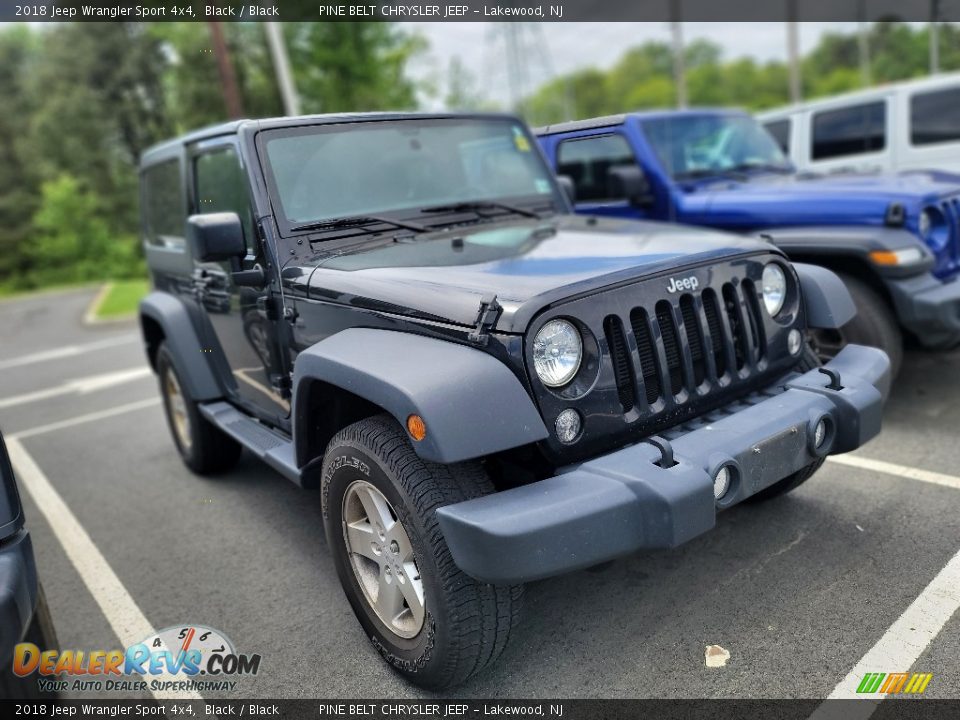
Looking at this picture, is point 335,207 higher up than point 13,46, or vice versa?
point 13,46

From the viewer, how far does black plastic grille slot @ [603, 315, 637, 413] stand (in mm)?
2443

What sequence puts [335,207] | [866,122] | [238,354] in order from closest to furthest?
[335,207] → [238,354] → [866,122]

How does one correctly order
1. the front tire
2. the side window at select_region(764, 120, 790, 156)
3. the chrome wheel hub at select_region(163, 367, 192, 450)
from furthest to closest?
1. the side window at select_region(764, 120, 790, 156)
2. the chrome wheel hub at select_region(163, 367, 192, 450)
3. the front tire

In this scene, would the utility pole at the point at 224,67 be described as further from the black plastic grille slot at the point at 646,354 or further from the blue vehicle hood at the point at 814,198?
the black plastic grille slot at the point at 646,354

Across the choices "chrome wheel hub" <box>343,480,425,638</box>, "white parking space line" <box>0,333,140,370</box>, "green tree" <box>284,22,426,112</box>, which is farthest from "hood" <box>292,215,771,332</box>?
"green tree" <box>284,22,426,112</box>

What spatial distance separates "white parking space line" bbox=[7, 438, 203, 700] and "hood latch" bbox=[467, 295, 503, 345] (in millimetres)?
1667

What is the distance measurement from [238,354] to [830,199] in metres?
3.62

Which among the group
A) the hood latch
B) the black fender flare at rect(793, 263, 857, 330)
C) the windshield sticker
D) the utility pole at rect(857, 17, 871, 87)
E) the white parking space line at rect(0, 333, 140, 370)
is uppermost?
the utility pole at rect(857, 17, 871, 87)

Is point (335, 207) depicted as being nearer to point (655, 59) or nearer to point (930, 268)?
point (930, 268)

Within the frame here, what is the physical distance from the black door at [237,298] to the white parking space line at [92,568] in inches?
41.5

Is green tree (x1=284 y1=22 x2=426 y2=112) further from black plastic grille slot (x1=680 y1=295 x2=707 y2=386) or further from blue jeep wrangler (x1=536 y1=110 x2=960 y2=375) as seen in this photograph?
black plastic grille slot (x1=680 y1=295 x2=707 y2=386)

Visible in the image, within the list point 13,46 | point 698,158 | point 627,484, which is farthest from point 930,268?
point 13,46

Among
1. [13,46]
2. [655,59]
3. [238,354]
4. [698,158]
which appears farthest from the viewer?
[655,59]

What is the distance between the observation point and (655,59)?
2665 inches
